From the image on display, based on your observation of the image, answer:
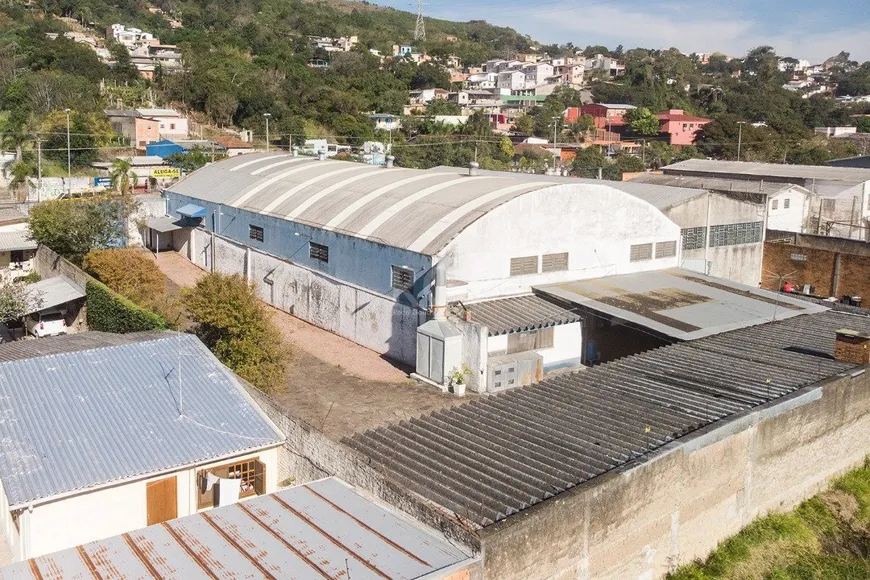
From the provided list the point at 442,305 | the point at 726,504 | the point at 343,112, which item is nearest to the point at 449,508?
the point at 726,504

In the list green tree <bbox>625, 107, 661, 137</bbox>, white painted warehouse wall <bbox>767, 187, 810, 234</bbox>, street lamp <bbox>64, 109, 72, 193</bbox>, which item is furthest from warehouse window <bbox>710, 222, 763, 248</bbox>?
green tree <bbox>625, 107, 661, 137</bbox>

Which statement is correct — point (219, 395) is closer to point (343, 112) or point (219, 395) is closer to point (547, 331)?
point (547, 331)

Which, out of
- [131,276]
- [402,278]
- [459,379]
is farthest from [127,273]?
[459,379]

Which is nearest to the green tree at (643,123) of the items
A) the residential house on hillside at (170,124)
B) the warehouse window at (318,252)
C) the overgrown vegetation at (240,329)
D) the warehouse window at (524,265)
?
the residential house on hillside at (170,124)

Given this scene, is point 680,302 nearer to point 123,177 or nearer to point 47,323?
point 47,323

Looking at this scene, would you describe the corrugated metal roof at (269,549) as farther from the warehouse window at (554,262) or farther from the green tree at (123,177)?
the green tree at (123,177)
